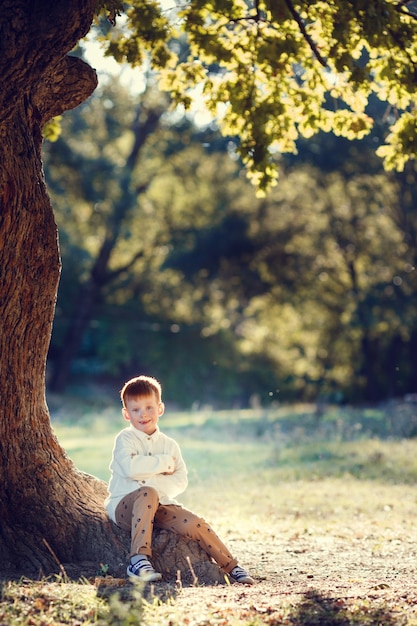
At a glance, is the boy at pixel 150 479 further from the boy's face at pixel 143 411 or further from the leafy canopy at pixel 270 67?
the leafy canopy at pixel 270 67

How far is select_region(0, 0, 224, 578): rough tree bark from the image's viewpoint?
19.2 ft

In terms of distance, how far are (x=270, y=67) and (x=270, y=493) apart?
18.6ft

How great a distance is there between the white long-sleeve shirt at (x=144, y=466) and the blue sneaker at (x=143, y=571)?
23.8 inches

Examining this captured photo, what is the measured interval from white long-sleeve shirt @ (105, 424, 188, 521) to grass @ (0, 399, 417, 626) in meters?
0.89

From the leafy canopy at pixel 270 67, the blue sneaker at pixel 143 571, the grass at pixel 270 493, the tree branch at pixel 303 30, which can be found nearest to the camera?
the grass at pixel 270 493

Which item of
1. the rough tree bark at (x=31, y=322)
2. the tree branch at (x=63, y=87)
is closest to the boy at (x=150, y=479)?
the rough tree bark at (x=31, y=322)

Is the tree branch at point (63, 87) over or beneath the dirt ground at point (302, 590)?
over

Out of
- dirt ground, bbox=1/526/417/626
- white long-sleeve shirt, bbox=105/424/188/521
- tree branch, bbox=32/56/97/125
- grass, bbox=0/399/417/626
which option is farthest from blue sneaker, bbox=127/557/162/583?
tree branch, bbox=32/56/97/125

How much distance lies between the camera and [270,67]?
862cm

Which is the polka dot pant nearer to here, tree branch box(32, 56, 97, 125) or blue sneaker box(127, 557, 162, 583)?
blue sneaker box(127, 557, 162, 583)

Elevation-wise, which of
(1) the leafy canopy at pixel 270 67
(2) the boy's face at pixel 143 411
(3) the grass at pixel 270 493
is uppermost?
(1) the leafy canopy at pixel 270 67

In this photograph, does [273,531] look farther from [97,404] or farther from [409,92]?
[97,404]

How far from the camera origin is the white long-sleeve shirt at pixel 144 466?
20.0 ft

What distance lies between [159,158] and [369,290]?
9.37 meters
